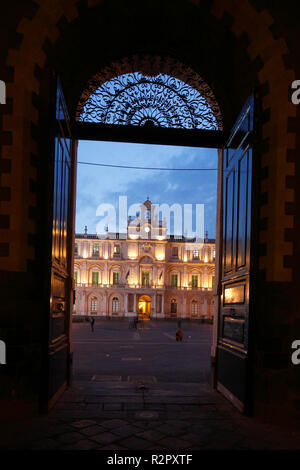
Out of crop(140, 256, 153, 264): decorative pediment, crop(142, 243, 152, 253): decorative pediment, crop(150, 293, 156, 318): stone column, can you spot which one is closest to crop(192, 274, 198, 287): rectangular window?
crop(150, 293, 156, 318): stone column

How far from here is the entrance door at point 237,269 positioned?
4.21m

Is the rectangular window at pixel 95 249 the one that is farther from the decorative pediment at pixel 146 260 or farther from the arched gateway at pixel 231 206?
the arched gateway at pixel 231 206

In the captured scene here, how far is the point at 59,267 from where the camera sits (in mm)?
4660

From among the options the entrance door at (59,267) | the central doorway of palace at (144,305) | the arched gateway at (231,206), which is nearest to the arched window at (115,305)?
the central doorway of palace at (144,305)

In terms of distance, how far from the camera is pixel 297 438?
11.6 ft

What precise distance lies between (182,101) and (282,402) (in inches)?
179

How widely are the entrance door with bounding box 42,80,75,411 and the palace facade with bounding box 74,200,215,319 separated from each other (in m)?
39.9

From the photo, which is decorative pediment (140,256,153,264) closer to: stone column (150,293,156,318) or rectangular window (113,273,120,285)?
rectangular window (113,273,120,285)

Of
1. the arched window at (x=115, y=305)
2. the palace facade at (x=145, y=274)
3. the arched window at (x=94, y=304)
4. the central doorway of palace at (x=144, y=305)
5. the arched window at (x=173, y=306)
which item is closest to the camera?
the palace facade at (x=145, y=274)

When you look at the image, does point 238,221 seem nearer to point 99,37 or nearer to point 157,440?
point 157,440

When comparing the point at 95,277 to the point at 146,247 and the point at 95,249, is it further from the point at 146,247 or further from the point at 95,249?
the point at 146,247

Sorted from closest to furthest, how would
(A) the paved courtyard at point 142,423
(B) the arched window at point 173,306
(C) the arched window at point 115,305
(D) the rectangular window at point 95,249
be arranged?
(A) the paved courtyard at point 142,423
(C) the arched window at point 115,305
(B) the arched window at point 173,306
(D) the rectangular window at point 95,249

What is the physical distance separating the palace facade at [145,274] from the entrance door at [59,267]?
131 ft
